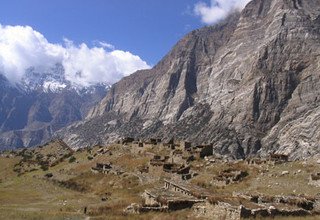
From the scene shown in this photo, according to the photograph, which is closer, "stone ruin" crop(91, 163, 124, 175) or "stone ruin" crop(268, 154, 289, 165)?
"stone ruin" crop(268, 154, 289, 165)

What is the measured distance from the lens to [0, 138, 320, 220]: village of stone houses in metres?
36.4

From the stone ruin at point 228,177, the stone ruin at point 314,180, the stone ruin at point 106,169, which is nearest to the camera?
the stone ruin at point 314,180

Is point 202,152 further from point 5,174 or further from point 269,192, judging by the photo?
point 5,174

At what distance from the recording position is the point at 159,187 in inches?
2448

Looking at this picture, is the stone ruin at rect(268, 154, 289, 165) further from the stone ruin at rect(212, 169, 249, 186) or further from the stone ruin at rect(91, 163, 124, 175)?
the stone ruin at rect(91, 163, 124, 175)

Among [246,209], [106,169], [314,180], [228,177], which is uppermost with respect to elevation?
[106,169]

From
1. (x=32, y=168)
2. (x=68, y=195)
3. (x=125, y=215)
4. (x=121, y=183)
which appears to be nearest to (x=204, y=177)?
(x=121, y=183)

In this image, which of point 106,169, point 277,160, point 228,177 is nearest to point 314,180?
point 228,177


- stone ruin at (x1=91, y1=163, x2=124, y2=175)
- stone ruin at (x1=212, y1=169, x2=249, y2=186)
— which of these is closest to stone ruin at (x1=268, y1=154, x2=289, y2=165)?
stone ruin at (x1=212, y1=169, x2=249, y2=186)

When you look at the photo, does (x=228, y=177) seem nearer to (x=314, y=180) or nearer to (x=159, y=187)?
(x=159, y=187)

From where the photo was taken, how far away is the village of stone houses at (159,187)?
36.4m

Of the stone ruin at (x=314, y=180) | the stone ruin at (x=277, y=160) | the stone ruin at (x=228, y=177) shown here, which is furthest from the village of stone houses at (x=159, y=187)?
the stone ruin at (x=277, y=160)

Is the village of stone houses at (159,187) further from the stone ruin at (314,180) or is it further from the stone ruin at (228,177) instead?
the stone ruin at (228,177)

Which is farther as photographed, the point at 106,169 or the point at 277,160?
the point at 106,169
